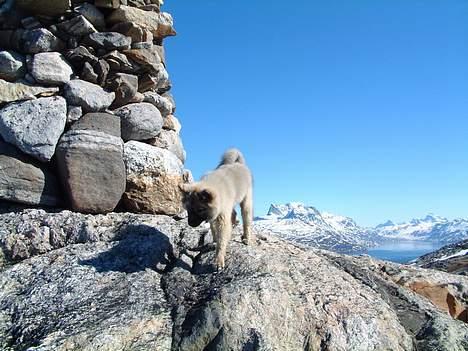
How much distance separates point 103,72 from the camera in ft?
45.4

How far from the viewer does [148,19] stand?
611 inches

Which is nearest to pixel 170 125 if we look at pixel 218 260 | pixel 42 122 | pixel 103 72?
pixel 103 72

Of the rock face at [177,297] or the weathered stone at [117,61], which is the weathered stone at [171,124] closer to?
the weathered stone at [117,61]

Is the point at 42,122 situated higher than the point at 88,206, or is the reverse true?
the point at 42,122

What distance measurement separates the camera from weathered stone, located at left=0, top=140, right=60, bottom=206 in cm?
1222

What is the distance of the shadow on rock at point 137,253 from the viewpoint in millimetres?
10773

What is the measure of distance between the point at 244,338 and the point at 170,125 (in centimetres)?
979

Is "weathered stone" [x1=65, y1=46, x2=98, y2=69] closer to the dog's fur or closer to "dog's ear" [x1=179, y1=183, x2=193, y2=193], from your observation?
the dog's fur

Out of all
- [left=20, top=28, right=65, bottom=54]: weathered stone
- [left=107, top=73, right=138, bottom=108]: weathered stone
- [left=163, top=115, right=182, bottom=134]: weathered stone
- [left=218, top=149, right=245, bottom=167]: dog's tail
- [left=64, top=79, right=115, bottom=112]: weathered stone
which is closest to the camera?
[left=64, top=79, right=115, bottom=112]: weathered stone

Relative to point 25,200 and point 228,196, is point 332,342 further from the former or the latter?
point 25,200

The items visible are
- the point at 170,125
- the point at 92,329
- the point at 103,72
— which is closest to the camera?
the point at 92,329

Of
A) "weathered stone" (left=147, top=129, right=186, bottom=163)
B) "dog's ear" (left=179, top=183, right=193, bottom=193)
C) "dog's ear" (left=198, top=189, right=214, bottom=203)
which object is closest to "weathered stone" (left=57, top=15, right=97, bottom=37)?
"weathered stone" (left=147, top=129, right=186, bottom=163)

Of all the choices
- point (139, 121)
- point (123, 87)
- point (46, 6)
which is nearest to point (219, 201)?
point (139, 121)

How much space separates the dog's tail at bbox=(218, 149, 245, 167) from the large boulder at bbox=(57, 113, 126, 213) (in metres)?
3.28
